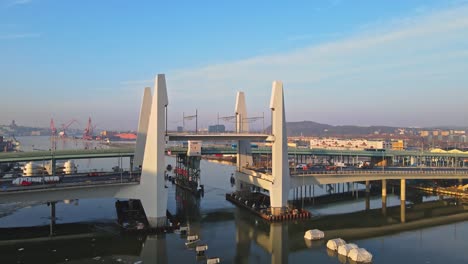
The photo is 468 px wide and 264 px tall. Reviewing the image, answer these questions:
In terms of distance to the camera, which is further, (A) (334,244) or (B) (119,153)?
(B) (119,153)

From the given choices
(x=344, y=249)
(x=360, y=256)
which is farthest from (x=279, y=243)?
(x=360, y=256)

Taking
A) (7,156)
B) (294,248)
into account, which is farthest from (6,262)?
(7,156)

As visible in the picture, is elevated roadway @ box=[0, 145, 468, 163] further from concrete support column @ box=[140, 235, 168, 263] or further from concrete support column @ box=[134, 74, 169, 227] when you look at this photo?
concrete support column @ box=[140, 235, 168, 263]

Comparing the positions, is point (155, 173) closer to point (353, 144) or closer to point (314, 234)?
point (314, 234)

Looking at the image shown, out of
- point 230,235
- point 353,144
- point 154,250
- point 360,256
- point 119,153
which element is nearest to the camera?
point 360,256

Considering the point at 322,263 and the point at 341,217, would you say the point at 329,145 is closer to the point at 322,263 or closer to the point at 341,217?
the point at 341,217

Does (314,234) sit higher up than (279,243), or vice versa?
(314,234)
